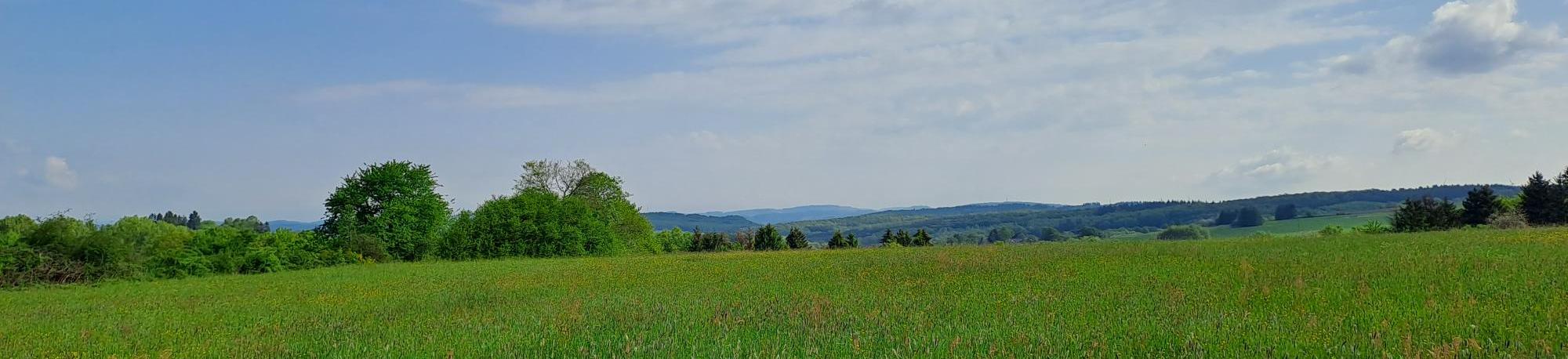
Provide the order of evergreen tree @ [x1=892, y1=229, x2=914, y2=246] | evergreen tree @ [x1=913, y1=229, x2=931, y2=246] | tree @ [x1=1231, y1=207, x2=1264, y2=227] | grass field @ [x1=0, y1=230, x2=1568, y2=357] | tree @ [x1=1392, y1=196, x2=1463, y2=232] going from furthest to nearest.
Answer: tree @ [x1=1231, y1=207, x2=1264, y2=227]
evergreen tree @ [x1=892, y1=229, x2=914, y2=246]
evergreen tree @ [x1=913, y1=229, x2=931, y2=246]
tree @ [x1=1392, y1=196, x2=1463, y2=232]
grass field @ [x1=0, y1=230, x2=1568, y2=357]

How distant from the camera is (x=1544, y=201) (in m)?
49.4

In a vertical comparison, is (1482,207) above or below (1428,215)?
above

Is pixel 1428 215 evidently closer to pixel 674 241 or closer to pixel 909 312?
pixel 909 312

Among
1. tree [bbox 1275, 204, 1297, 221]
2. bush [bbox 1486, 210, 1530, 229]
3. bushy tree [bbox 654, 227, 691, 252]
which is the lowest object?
bushy tree [bbox 654, 227, 691, 252]

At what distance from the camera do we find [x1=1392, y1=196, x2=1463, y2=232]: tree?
159ft

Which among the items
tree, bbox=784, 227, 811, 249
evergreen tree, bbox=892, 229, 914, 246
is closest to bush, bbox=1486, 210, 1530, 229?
evergreen tree, bbox=892, 229, 914, 246

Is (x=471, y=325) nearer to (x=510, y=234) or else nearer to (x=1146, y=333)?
(x=1146, y=333)

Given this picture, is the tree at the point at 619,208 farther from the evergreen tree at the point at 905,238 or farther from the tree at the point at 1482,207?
the tree at the point at 1482,207

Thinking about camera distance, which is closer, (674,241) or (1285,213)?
(674,241)

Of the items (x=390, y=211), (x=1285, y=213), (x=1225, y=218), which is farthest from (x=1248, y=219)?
(x=390, y=211)

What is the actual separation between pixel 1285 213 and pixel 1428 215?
109m

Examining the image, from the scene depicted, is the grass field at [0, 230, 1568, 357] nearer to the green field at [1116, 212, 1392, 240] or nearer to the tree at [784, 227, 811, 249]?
the tree at [784, 227, 811, 249]

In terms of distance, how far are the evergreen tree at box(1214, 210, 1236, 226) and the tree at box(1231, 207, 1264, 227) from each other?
328cm

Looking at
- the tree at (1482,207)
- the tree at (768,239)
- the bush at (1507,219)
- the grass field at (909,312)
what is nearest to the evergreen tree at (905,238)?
the tree at (768,239)
